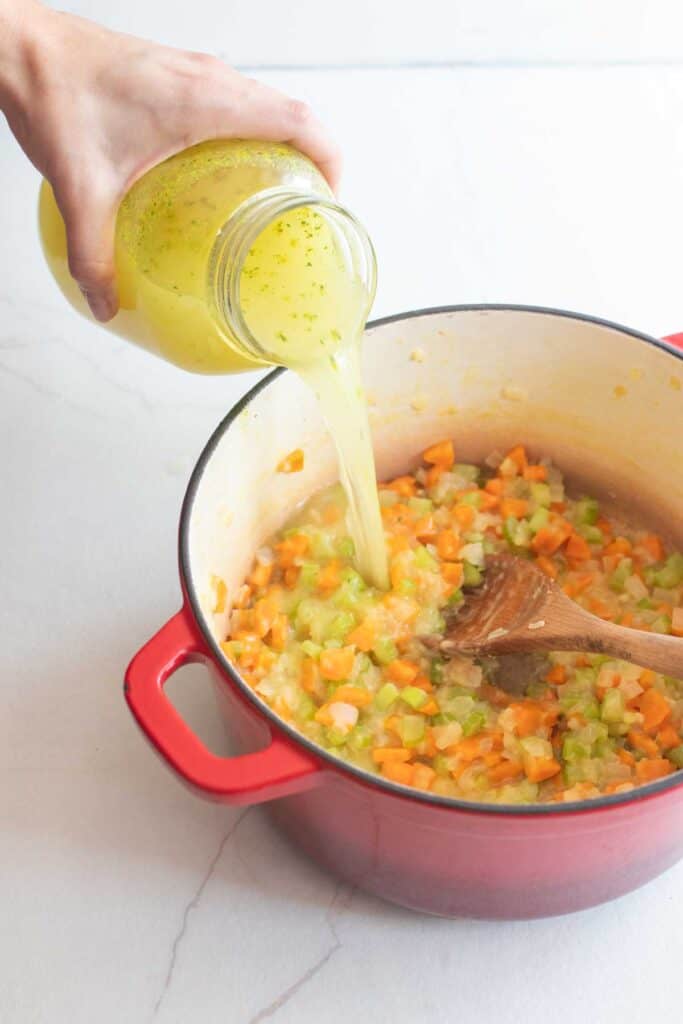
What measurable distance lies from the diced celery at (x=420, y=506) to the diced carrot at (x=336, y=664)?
0.26 metres

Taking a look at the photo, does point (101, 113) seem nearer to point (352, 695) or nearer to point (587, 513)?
point (352, 695)

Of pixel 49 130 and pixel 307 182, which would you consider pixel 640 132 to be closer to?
pixel 307 182

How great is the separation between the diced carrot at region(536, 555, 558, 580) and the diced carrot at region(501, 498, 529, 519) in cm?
6

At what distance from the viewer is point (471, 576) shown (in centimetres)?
146

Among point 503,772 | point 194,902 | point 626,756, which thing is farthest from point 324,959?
point 626,756

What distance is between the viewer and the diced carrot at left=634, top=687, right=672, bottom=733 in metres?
1.32

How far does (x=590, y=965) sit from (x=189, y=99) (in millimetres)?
978

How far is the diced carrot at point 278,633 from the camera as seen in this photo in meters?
1.39

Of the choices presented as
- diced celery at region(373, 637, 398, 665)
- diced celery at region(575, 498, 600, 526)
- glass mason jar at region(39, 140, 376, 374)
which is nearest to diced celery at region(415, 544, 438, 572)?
diced celery at region(373, 637, 398, 665)

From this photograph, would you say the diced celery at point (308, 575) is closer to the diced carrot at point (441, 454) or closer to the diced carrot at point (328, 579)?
the diced carrot at point (328, 579)

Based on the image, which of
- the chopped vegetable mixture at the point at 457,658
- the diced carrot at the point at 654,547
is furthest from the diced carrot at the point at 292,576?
the diced carrot at the point at 654,547

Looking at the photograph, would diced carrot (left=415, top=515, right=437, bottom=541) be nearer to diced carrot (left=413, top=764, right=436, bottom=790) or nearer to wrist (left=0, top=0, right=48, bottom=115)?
diced carrot (left=413, top=764, right=436, bottom=790)

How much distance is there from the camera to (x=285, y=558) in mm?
1476

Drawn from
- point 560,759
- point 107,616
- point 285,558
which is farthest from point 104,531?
point 560,759
